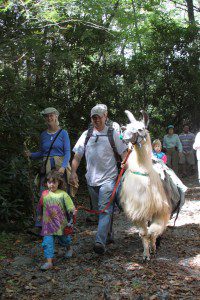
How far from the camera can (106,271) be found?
5.25 m

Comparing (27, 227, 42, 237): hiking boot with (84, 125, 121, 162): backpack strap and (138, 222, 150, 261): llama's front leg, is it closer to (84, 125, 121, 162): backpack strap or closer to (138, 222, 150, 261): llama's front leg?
(84, 125, 121, 162): backpack strap

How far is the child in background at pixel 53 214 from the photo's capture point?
5.38 metres

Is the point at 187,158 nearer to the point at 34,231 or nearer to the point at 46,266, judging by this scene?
the point at 34,231

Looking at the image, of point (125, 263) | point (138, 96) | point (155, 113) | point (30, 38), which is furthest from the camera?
point (155, 113)

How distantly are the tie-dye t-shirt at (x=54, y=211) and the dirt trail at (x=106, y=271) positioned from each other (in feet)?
1.74

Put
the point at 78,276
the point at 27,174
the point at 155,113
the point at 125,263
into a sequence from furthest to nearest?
the point at 155,113 → the point at 27,174 → the point at 125,263 → the point at 78,276

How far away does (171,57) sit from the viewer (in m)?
17.5

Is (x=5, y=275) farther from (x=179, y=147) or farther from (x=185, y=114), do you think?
(x=185, y=114)

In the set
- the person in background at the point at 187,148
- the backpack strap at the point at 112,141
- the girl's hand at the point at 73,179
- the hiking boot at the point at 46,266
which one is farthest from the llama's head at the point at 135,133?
the person in background at the point at 187,148

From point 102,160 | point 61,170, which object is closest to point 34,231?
point 61,170

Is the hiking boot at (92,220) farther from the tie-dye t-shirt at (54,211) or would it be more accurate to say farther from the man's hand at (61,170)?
the tie-dye t-shirt at (54,211)

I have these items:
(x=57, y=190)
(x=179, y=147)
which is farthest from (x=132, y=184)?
(x=179, y=147)

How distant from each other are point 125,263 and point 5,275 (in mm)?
1579

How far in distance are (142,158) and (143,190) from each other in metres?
0.44
